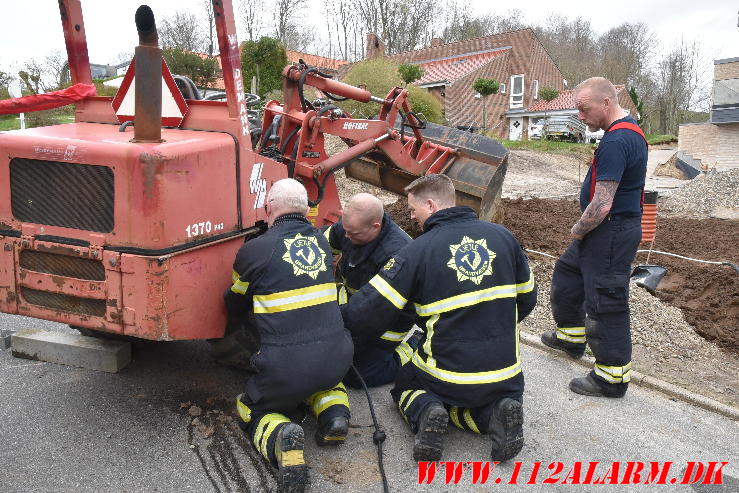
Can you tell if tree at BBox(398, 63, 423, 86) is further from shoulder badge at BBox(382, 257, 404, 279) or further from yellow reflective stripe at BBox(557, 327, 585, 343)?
shoulder badge at BBox(382, 257, 404, 279)

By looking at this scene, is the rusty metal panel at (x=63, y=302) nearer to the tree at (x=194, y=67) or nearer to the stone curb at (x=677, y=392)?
the stone curb at (x=677, y=392)

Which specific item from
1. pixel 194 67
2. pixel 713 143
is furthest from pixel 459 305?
pixel 713 143

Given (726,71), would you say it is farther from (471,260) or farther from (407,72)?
(471,260)

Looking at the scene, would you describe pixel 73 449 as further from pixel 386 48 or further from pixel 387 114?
pixel 386 48

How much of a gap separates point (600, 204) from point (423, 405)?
1695 millimetres

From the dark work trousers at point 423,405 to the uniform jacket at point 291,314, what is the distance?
40 centimetres

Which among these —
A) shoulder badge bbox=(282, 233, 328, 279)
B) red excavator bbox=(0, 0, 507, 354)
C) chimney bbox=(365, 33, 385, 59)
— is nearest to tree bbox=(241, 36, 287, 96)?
red excavator bbox=(0, 0, 507, 354)

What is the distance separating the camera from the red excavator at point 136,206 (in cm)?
285

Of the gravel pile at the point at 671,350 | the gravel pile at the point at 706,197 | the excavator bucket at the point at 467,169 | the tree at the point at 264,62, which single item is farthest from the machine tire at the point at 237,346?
the tree at the point at 264,62

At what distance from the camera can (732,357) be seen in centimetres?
Result: 481

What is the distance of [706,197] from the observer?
13.3 m

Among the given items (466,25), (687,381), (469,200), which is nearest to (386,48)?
(466,25)

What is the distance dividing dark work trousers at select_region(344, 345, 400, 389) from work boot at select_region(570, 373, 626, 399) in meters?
1.20

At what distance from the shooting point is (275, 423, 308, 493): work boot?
8.80ft
